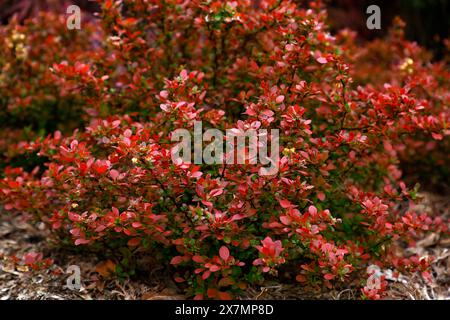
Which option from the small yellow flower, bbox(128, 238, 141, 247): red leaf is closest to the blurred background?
the small yellow flower

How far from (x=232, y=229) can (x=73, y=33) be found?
1985 millimetres

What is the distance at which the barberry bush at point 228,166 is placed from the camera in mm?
1892

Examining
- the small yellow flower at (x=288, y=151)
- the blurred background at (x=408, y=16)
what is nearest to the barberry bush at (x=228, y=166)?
the small yellow flower at (x=288, y=151)

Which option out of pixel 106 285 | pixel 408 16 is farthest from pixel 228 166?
pixel 408 16

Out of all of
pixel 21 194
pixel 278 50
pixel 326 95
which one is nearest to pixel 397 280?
pixel 326 95

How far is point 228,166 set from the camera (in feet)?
6.39

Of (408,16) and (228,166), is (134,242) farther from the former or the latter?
(408,16)

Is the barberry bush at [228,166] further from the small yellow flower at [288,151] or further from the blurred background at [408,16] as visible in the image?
the blurred background at [408,16]

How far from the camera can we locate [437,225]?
2363 millimetres

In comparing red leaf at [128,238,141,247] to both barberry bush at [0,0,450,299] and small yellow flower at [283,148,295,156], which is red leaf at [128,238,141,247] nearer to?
barberry bush at [0,0,450,299]

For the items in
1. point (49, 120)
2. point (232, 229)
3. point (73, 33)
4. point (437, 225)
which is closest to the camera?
point (232, 229)
